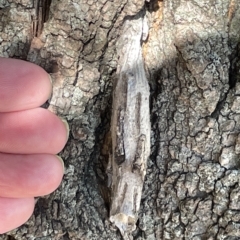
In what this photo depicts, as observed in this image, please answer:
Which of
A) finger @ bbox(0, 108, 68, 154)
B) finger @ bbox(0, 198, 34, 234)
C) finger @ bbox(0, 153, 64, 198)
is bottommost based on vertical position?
finger @ bbox(0, 198, 34, 234)

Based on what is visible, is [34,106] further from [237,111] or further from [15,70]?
[237,111]

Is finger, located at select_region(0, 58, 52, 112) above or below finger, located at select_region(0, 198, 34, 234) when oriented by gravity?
above

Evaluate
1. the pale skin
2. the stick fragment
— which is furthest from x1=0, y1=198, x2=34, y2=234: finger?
the stick fragment

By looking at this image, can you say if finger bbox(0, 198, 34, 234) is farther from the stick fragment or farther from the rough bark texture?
the stick fragment

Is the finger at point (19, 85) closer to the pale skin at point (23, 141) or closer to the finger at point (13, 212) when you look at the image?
the pale skin at point (23, 141)

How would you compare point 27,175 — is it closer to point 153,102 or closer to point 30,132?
point 30,132

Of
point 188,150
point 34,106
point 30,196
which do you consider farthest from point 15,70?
point 188,150

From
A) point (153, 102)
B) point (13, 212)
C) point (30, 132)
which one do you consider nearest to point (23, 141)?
point (30, 132)
